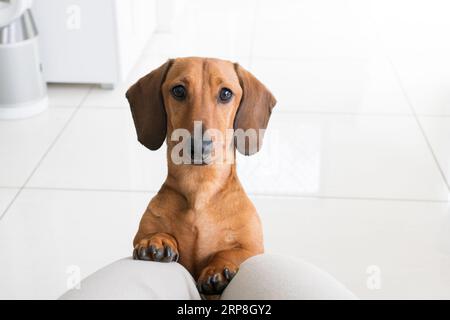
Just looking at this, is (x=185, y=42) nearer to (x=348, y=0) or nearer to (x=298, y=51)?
(x=298, y=51)

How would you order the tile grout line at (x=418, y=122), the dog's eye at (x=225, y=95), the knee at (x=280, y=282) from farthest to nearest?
the tile grout line at (x=418, y=122)
the dog's eye at (x=225, y=95)
the knee at (x=280, y=282)

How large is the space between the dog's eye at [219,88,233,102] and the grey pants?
0.65ft

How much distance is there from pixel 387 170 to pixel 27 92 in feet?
4.10

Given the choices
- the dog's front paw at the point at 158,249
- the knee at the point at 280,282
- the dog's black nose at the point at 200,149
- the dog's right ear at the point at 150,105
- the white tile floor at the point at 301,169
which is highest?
the dog's right ear at the point at 150,105

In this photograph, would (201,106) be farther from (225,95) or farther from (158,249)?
(158,249)

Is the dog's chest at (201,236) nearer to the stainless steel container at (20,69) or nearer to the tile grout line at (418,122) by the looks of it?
the tile grout line at (418,122)

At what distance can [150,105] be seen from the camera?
0.89 m

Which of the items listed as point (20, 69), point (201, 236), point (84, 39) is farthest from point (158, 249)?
point (84, 39)

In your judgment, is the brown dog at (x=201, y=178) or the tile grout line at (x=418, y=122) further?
the tile grout line at (x=418, y=122)

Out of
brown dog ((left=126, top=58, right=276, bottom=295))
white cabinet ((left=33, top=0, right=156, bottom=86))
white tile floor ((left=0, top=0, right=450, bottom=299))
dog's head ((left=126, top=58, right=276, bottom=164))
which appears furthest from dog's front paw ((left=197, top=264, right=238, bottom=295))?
white cabinet ((left=33, top=0, right=156, bottom=86))

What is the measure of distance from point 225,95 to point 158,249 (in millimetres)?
212

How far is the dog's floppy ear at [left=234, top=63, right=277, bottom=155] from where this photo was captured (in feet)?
2.93

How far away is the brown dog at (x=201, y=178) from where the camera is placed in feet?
2.77

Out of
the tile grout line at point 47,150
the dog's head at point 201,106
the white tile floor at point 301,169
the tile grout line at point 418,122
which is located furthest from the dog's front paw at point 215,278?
the tile grout line at point 418,122
